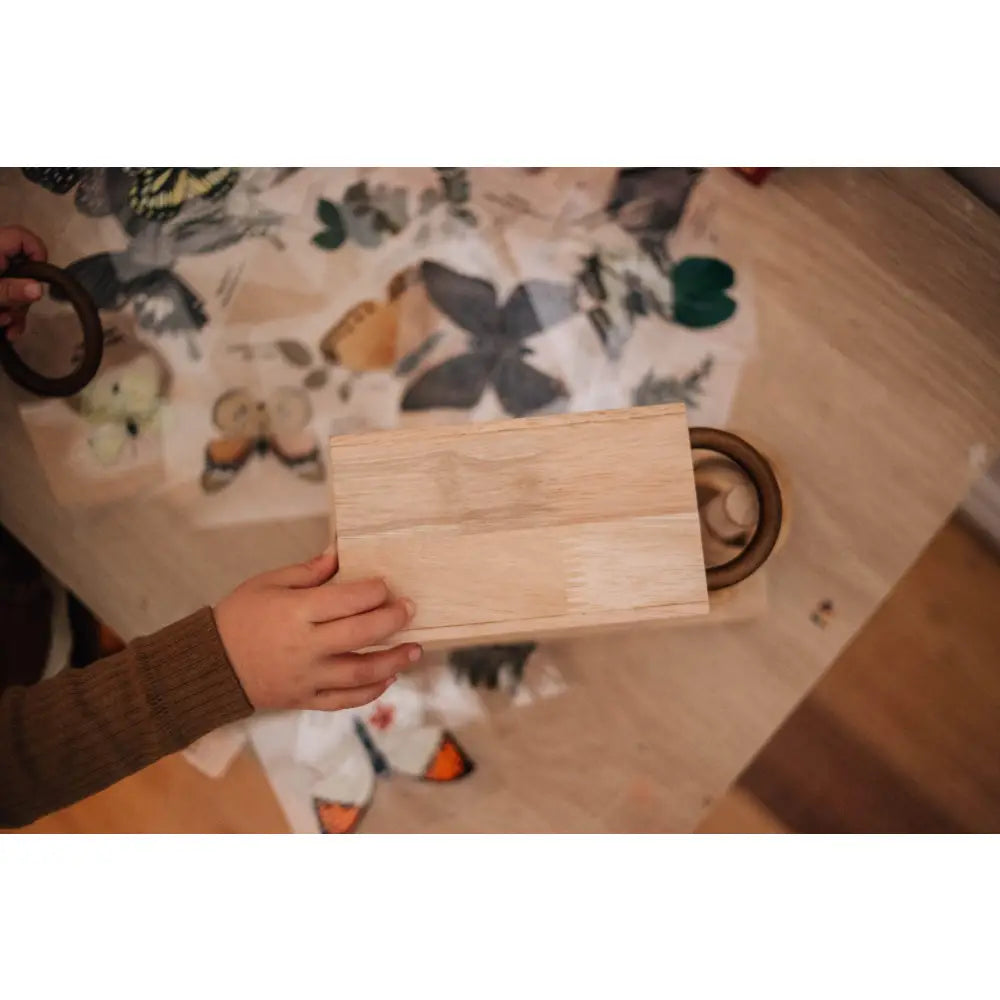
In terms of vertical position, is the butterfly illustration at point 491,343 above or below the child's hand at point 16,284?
above

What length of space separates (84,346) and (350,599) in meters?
0.35

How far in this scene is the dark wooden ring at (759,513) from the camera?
0.58m

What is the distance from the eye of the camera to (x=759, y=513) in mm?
604

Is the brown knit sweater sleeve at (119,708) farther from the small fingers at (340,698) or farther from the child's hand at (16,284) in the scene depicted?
the child's hand at (16,284)

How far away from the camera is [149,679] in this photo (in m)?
0.58

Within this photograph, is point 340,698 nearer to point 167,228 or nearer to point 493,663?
point 493,663

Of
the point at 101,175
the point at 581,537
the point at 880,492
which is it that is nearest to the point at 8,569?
the point at 101,175

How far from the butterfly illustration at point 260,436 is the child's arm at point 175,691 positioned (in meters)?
0.18

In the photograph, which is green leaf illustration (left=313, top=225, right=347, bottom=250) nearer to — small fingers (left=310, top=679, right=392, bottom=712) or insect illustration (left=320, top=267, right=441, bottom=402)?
insect illustration (left=320, top=267, right=441, bottom=402)

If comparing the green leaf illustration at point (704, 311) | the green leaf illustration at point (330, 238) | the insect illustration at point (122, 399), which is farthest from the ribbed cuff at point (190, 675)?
the green leaf illustration at point (704, 311)

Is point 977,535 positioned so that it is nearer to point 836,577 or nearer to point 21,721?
point 836,577

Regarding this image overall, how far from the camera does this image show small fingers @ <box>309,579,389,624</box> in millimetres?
527

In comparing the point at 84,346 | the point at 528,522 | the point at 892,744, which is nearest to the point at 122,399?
the point at 84,346

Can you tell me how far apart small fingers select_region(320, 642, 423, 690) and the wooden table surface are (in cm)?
18
